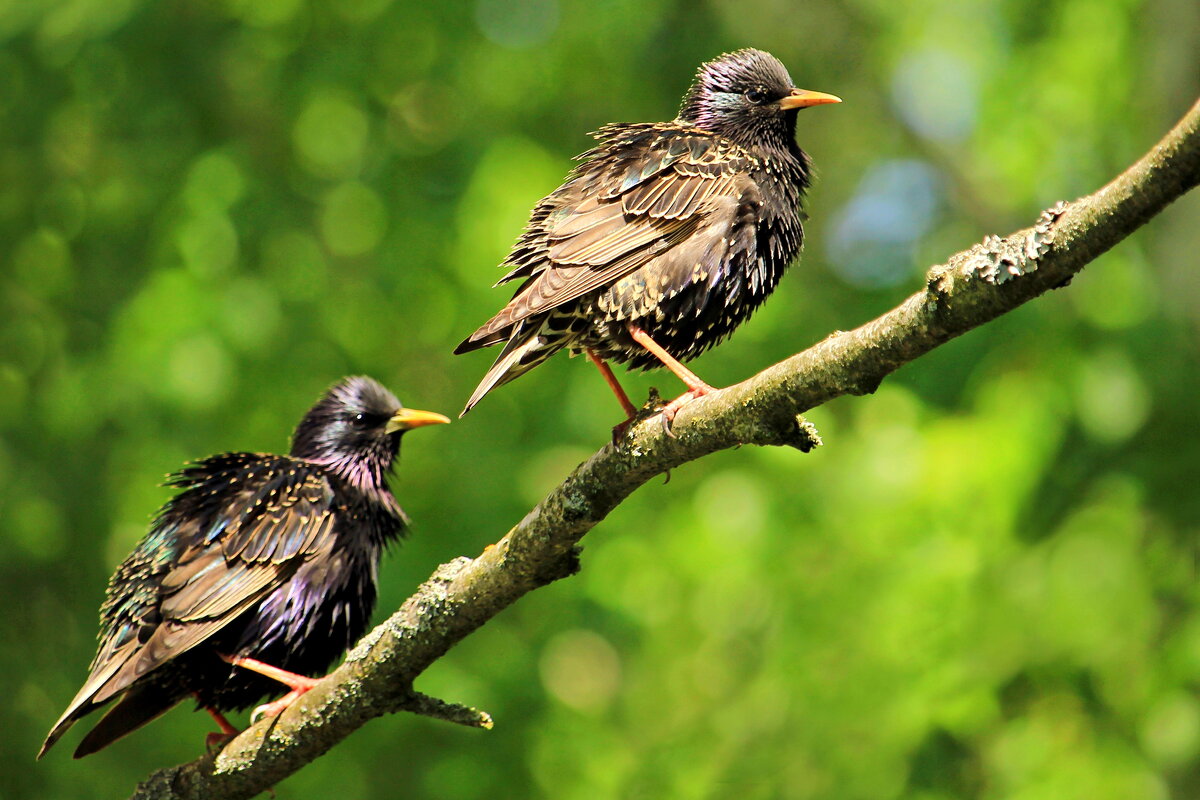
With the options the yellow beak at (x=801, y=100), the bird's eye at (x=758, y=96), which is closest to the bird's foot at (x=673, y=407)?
the yellow beak at (x=801, y=100)

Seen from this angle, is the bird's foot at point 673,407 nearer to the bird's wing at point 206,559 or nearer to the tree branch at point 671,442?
the tree branch at point 671,442

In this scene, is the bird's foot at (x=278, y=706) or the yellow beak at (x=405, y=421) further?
the yellow beak at (x=405, y=421)

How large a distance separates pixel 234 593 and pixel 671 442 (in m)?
2.54

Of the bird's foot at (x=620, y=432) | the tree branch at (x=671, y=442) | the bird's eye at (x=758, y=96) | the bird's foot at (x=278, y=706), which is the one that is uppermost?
the bird's eye at (x=758, y=96)

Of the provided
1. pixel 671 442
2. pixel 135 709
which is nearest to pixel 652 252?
pixel 671 442

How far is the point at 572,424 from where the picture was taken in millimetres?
8211

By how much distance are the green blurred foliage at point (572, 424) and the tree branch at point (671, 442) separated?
3323 mm

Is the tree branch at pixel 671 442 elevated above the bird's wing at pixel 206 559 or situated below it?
below

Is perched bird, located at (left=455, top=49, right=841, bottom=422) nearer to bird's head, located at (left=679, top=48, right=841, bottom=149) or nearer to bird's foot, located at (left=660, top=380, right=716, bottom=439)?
bird's head, located at (left=679, top=48, right=841, bottom=149)

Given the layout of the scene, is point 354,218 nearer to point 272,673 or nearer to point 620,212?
point 272,673

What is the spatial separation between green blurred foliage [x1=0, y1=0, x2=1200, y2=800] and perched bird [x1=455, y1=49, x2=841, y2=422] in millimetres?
3150

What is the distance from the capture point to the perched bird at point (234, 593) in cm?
514

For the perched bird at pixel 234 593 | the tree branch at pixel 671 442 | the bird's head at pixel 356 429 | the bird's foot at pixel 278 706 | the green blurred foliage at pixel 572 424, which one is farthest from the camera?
the green blurred foliage at pixel 572 424

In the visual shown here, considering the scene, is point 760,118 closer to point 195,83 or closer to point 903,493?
point 903,493
